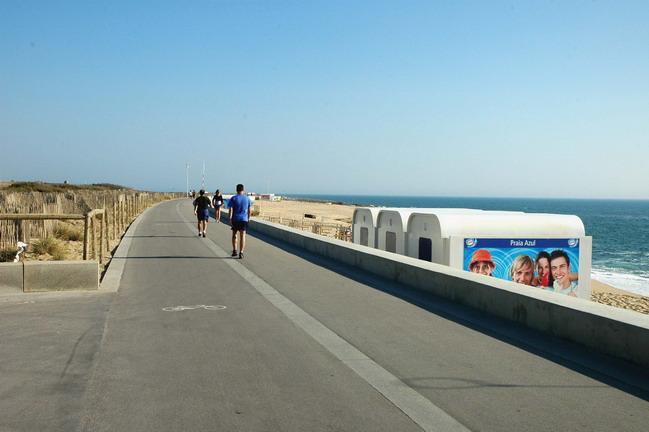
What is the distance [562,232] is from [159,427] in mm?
17116

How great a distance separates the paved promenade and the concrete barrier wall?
174 millimetres

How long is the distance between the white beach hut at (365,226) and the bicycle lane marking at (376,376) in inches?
568

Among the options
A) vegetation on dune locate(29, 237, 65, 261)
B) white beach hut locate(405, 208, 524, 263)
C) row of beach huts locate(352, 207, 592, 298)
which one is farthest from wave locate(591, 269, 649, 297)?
vegetation on dune locate(29, 237, 65, 261)

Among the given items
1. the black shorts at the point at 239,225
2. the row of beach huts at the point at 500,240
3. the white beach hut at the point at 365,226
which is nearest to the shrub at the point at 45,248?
the black shorts at the point at 239,225

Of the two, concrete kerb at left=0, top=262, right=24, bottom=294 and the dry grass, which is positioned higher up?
concrete kerb at left=0, top=262, right=24, bottom=294

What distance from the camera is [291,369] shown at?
19.6ft

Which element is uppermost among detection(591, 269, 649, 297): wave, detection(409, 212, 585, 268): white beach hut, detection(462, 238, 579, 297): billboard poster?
detection(409, 212, 585, 268): white beach hut

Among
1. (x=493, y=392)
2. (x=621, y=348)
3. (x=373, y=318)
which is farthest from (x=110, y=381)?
(x=621, y=348)

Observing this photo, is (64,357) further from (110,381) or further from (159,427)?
(159,427)

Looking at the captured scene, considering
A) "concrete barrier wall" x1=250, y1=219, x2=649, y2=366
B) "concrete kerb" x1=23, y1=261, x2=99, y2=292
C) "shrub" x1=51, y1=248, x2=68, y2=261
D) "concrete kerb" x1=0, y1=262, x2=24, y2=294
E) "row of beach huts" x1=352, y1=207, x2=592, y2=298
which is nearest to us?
"concrete barrier wall" x1=250, y1=219, x2=649, y2=366

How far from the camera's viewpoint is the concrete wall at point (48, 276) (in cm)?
1005

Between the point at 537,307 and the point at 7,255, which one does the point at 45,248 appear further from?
the point at 537,307

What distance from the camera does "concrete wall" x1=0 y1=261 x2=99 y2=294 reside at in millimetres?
10055

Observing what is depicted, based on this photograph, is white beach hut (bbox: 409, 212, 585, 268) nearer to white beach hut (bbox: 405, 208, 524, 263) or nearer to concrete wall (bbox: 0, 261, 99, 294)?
white beach hut (bbox: 405, 208, 524, 263)
